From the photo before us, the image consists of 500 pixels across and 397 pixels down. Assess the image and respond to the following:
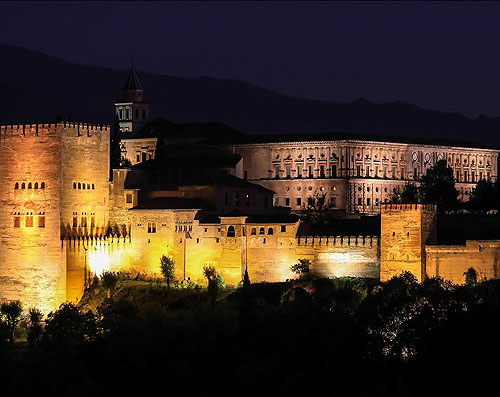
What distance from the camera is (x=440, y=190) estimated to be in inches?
4488

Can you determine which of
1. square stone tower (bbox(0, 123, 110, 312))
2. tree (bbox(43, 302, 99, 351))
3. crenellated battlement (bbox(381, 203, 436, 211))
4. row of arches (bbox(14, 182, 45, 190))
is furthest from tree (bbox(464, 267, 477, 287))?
row of arches (bbox(14, 182, 45, 190))

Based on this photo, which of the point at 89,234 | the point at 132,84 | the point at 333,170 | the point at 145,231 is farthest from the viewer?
the point at 132,84

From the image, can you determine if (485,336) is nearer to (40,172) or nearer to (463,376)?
(463,376)

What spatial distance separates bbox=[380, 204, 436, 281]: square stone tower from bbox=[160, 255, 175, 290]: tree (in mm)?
12618

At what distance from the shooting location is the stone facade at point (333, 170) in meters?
125

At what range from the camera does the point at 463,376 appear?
191ft

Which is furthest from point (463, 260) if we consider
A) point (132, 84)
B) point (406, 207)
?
point (132, 84)

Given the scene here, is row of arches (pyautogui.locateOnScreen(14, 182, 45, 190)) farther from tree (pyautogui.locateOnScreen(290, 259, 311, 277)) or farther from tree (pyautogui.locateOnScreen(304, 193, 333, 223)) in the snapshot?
tree (pyautogui.locateOnScreen(304, 193, 333, 223))

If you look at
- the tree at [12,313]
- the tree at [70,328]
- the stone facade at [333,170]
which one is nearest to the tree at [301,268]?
the tree at [70,328]

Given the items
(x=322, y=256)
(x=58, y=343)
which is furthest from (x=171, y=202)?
(x=58, y=343)

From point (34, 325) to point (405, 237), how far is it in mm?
20476

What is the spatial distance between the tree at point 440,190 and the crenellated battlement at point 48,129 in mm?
25886

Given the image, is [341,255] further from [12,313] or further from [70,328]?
[12,313]

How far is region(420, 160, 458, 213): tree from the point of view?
368 ft
